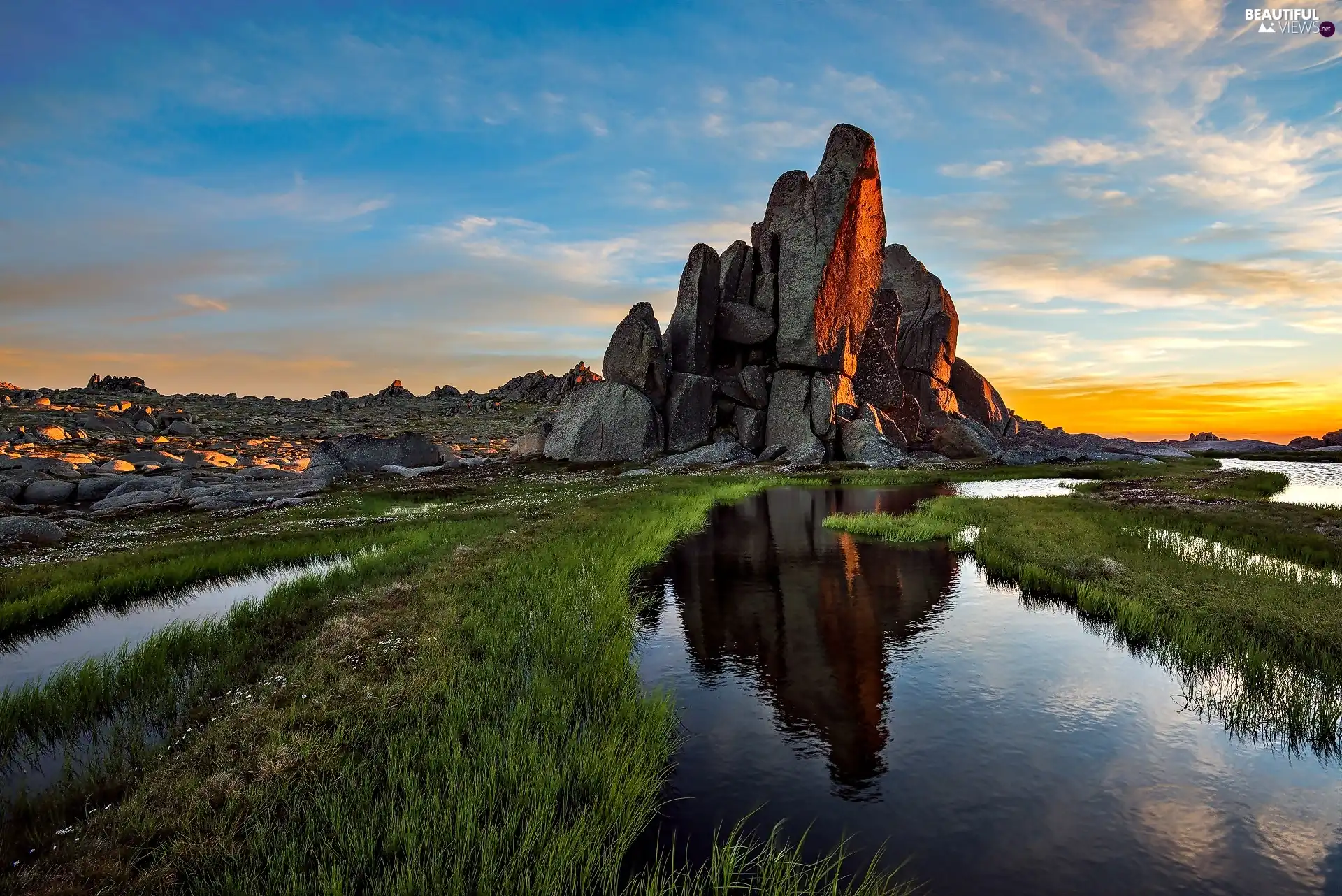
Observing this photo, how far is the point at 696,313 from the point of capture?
216 ft

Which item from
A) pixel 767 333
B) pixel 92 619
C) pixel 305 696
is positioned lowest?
pixel 92 619

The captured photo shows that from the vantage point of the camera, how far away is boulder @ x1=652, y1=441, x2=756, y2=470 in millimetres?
57906

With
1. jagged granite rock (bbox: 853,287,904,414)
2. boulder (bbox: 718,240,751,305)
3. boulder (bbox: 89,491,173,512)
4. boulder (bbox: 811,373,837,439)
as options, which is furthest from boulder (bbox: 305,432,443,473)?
jagged granite rock (bbox: 853,287,904,414)

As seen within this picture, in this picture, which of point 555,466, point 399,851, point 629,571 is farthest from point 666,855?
point 555,466

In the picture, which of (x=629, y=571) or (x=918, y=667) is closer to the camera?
(x=918, y=667)

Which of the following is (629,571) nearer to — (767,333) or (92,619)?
(92,619)

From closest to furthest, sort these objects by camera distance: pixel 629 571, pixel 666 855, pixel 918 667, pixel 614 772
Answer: pixel 666 855
pixel 614 772
pixel 918 667
pixel 629 571

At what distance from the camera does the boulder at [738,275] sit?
224ft

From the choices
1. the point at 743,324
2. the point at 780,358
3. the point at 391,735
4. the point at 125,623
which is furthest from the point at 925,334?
the point at 391,735

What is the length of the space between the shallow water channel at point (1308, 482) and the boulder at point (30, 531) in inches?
2127

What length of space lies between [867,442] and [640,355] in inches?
957

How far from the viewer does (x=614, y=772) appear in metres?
6.73

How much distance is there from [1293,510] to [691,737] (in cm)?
2877

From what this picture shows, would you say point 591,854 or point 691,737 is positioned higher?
point 591,854
